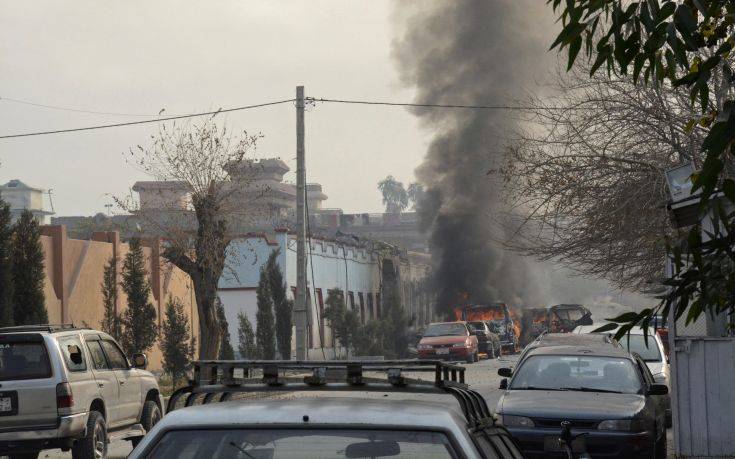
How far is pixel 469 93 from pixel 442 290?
12.6m

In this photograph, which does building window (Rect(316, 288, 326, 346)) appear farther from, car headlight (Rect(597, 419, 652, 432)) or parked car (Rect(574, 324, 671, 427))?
car headlight (Rect(597, 419, 652, 432))

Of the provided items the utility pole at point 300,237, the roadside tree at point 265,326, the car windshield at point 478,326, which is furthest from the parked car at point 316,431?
the car windshield at point 478,326

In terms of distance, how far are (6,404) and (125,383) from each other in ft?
7.28

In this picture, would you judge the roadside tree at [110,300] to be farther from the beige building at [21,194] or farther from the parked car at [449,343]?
the beige building at [21,194]

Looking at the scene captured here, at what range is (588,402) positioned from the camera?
42.7 feet

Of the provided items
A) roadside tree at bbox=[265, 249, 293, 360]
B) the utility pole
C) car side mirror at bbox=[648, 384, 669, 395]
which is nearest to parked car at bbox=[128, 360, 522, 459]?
car side mirror at bbox=[648, 384, 669, 395]

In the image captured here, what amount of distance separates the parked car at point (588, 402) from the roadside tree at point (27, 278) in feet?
49.9

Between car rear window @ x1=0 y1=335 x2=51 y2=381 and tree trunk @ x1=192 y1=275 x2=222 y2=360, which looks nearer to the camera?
car rear window @ x1=0 y1=335 x2=51 y2=381

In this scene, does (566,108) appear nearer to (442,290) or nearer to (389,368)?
(389,368)

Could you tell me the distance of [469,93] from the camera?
70062mm

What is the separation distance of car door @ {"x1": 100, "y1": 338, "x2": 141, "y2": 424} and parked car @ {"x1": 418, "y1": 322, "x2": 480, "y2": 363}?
28074mm

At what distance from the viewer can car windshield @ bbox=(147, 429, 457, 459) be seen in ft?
13.0

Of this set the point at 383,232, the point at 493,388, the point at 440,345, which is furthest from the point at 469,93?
the point at 383,232

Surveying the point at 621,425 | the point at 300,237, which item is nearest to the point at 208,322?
the point at 300,237
